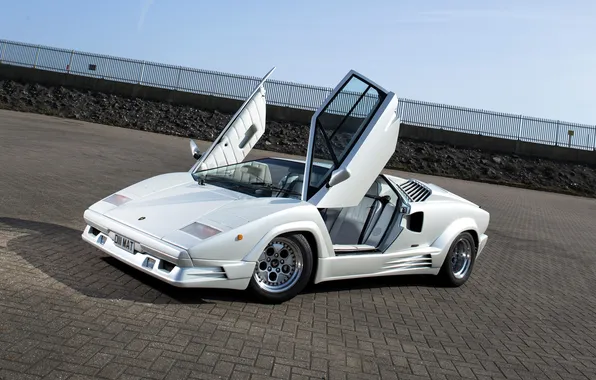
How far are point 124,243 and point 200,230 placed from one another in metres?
0.73

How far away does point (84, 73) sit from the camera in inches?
1153

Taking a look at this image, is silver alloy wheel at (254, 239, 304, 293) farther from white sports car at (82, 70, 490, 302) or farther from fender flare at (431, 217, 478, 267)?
fender flare at (431, 217, 478, 267)

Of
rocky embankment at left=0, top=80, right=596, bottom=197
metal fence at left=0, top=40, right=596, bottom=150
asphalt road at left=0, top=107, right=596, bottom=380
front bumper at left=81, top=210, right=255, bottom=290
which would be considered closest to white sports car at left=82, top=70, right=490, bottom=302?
front bumper at left=81, top=210, right=255, bottom=290

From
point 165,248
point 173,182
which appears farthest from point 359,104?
point 165,248

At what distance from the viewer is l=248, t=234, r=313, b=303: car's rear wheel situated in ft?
14.1

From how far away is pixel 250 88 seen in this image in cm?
2981

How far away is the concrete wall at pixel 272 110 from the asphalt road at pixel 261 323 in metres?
21.6

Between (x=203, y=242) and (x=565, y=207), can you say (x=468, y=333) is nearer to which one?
(x=203, y=242)

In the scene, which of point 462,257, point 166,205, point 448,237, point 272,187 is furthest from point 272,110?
point 166,205

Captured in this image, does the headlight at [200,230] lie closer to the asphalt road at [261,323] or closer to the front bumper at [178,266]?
the front bumper at [178,266]

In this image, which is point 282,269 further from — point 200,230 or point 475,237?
point 475,237

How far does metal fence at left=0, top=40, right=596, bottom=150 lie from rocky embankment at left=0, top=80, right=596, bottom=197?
209cm

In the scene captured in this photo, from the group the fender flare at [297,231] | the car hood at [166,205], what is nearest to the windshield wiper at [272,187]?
the car hood at [166,205]

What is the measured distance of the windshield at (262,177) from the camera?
4992 mm
